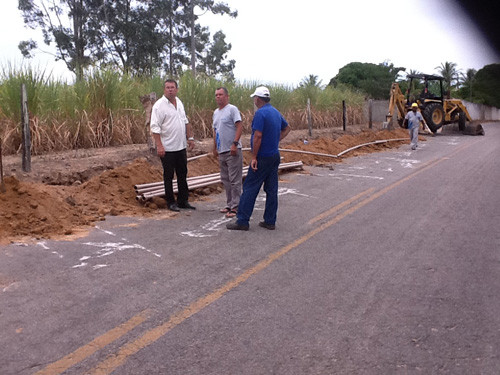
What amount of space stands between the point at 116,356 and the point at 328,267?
8.39 feet

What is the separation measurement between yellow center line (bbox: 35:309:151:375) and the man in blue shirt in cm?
297

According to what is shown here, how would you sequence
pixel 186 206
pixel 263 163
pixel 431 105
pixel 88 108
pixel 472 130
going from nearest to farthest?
pixel 263 163 < pixel 186 206 < pixel 88 108 < pixel 431 105 < pixel 472 130

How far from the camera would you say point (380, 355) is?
3.44m

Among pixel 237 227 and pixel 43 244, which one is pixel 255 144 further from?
pixel 43 244

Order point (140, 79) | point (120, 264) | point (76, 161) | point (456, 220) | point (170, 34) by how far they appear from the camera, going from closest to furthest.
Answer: point (120, 264) → point (456, 220) → point (76, 161) → point (140, 79) → point (170, 34)

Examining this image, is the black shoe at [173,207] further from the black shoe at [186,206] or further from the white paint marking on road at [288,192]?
the white paint marking on road at [288,192]

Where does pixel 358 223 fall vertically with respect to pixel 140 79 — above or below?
below

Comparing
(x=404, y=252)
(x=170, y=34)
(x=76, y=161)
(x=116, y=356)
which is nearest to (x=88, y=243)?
(x=116, y=356)

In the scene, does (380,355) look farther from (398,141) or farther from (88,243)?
(398,141)

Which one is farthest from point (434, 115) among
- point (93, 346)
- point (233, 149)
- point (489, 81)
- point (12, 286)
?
point (489, 81)

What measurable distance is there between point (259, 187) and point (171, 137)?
1768 millimetres

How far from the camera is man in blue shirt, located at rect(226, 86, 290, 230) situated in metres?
6.94

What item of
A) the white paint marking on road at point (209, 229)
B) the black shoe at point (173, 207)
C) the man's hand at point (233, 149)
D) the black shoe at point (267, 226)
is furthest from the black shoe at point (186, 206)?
the black shoe at point (267, 226)

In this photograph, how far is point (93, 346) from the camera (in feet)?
11.6
